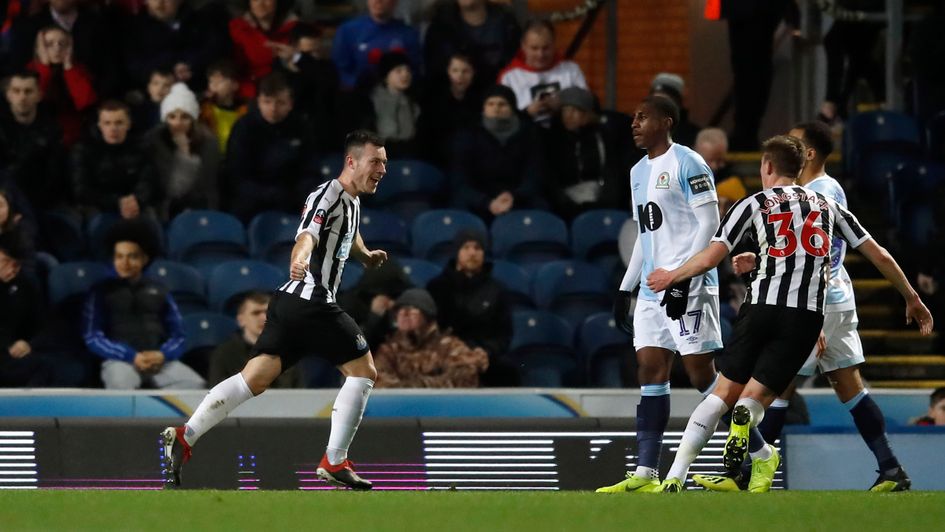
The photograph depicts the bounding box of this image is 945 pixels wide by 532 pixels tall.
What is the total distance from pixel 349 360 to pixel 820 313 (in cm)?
231

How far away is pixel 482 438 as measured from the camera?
946 centimetres

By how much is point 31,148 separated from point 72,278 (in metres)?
1.40

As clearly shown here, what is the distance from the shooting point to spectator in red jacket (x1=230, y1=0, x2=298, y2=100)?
1383cm

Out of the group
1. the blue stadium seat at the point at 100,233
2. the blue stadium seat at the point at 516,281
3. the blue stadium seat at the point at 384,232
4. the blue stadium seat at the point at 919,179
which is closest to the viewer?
the blue stadium seat at the point at 100,233

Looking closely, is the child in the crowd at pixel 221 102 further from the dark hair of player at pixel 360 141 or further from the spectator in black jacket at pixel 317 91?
the dark hair of player at pixel 360 141

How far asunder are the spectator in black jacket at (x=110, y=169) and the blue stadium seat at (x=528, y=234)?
266 centimetres

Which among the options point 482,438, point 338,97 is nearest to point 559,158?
point 338,97

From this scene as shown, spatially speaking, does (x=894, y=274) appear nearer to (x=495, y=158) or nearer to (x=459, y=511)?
(x=459, y=511)

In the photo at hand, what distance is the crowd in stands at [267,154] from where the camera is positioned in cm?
1141

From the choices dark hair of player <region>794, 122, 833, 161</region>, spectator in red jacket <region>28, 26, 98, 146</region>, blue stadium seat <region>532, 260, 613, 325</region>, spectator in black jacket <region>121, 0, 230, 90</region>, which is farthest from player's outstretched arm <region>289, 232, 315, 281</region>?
spectator in black jacket <region>121, 0, 230, 90</region>

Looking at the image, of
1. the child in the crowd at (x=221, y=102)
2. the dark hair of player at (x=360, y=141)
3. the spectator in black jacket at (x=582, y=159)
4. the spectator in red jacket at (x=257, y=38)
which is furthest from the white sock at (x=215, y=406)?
the spectator in red jacket at (x=257, y=38)

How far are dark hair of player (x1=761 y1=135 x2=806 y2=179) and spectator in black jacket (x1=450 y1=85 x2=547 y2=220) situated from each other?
510cm

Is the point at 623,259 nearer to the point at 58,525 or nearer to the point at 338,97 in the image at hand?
the point at 338,97

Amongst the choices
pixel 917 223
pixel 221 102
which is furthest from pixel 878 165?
pixel 221 102
